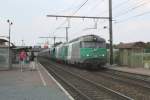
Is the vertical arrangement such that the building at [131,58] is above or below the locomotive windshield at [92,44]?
below

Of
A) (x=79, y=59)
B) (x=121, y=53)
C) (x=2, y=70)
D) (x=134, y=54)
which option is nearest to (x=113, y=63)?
(x=121, y=53)

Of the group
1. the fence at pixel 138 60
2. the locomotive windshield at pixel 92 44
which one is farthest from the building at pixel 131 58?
the locomotive windshield at pixel 92 44

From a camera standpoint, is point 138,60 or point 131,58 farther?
point 131,58

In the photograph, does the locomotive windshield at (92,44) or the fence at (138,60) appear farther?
the fence at (138,60)

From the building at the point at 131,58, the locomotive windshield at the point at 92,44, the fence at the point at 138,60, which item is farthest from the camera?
the building at the point at 131,58

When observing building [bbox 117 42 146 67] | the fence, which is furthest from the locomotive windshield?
building [bbox 117 42 146 67]

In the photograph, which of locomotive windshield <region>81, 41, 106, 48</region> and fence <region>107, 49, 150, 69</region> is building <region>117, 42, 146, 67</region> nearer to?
fence <region>107, 49, 150, 69</region>

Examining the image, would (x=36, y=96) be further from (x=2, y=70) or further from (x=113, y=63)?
(x=113, y=63)

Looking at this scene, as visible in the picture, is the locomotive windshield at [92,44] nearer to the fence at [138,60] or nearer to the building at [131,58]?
the fence at [138,60]

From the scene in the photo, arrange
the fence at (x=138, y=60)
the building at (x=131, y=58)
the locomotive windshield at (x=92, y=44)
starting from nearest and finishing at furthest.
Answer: the locomotive windshield at (x=92, y=44) → the fence at (x=138, y=60) → the building at (x=131, y=58)

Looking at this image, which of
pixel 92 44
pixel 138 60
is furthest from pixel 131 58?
pixel 92 44

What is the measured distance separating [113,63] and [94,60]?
11.4 metres

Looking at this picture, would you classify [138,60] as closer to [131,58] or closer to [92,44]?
[131,58]

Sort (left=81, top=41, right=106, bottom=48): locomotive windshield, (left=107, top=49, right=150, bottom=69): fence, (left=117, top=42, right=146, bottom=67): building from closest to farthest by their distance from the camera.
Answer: (left=81, top=41, right=106, bottom=48): locomotive windshield
(left=107, top=49, right=150, bottom=69): fence
(left=117, top=42, right=146, bottom=67): building
